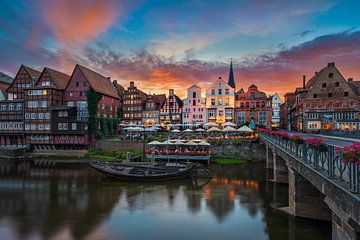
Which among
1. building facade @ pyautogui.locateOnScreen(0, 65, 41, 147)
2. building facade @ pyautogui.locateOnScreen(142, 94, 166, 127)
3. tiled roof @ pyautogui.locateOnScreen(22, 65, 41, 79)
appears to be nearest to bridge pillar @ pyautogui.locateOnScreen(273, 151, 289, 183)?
building facade @ pyautogui.locateOnScreen(142, 94, 166, 127)

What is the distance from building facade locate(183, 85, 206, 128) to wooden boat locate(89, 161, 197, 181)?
1329 inches

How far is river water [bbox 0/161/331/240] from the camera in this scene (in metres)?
15.8

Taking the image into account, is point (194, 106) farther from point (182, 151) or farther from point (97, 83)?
point (182, 151)

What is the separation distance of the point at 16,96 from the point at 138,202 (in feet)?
171

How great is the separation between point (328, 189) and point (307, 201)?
8.86 meters

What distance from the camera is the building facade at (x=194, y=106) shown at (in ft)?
213

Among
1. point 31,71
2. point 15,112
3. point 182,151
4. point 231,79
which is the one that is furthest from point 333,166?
point 231,79

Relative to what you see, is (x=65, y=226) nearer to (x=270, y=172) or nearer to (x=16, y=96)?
(x=270, y=172)

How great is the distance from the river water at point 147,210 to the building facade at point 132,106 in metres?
36.9

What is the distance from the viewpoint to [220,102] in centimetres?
6391

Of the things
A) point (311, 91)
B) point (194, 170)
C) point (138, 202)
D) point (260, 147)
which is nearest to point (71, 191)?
point (138, 202)

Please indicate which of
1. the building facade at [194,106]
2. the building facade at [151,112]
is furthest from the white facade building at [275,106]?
the building facade at [151,112]

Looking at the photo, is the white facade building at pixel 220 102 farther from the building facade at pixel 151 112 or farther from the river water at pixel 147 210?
the river water at pixel 147 210

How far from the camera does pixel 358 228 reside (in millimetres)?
7152
